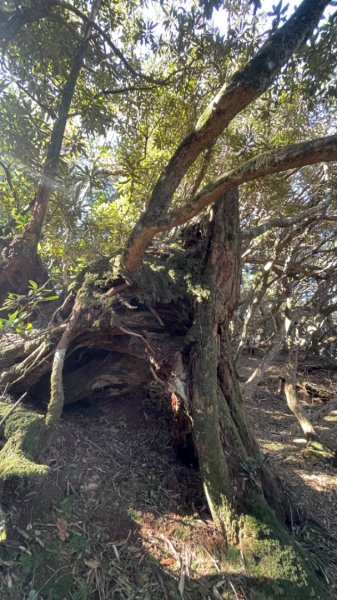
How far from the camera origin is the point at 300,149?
83.4 inches

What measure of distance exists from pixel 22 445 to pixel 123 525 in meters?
0.93

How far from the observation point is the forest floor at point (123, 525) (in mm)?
1919

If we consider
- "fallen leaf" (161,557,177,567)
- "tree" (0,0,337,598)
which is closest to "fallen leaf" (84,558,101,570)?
"fallen leaf" (161,557,177,567)

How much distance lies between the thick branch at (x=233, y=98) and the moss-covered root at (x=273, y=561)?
7.76 feet

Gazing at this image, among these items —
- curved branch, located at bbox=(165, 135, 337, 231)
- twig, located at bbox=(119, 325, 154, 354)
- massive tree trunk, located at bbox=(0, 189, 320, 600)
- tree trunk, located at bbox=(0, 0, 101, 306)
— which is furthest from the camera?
tree trunk, located at bbox=(0, 0, 101, 306)

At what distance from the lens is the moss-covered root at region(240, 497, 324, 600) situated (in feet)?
6.81

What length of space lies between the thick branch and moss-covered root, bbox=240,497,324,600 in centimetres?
236

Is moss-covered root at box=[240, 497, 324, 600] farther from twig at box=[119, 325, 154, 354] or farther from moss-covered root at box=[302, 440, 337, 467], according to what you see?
moss-covered root at box=[302, 440, 337, 467]

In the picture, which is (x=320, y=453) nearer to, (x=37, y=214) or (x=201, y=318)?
(x=201, y=318)

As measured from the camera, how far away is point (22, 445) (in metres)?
2.40

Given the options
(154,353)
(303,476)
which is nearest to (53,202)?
(154,353)

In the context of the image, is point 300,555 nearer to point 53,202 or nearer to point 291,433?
point 291,433

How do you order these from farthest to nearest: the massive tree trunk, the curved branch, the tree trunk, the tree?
1. the tree trunk
2. the massive tree trunk
3. the tree
4. the curved branch

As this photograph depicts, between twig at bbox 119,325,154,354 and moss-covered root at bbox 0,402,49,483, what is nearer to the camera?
moss-covered root at bbox 0,402,49,483
